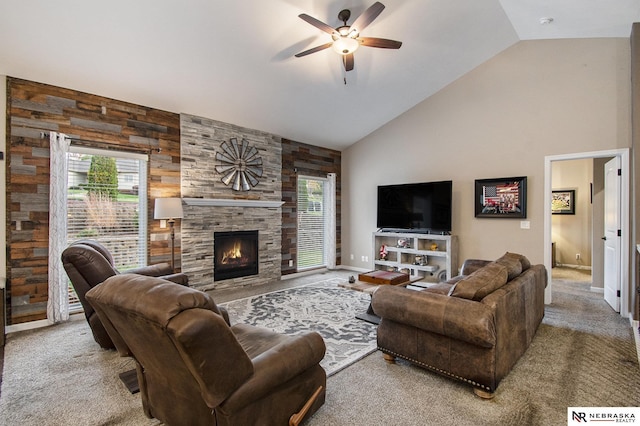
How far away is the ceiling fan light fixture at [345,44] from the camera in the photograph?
3322 mm

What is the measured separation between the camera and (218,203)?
207 inches

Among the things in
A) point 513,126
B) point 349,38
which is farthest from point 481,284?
point 513,126

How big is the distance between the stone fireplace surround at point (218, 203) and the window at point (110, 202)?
0.60 m

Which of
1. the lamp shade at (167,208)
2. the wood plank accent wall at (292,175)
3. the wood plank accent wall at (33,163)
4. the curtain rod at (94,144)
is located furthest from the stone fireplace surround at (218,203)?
the wood plank accent wall at (33,163)

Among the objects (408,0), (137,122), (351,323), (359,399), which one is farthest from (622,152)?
(137,122)

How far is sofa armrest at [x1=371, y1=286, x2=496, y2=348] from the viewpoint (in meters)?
2.08

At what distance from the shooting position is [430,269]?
575 centimetres

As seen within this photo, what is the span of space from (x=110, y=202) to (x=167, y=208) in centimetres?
76

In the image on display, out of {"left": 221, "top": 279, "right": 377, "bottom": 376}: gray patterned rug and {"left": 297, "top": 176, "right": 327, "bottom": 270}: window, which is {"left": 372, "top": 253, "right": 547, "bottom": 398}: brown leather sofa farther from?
{"left": 297, "top": 176, "right": 327, "bottom": 270}: window

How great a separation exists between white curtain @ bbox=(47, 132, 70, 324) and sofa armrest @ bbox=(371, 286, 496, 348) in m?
3.75

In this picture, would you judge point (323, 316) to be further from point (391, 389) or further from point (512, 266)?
point (512, 266)

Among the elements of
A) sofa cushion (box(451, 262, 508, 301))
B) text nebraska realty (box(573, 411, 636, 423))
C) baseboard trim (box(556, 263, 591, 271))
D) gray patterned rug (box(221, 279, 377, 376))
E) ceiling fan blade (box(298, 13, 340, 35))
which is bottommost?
text nebraska realty (box(573, 411, 636, 423))

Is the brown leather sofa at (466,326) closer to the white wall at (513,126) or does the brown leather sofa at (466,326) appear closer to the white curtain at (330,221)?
the white wall at (513,126)

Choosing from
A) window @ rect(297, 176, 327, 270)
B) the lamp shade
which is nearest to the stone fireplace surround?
the lamp shade
